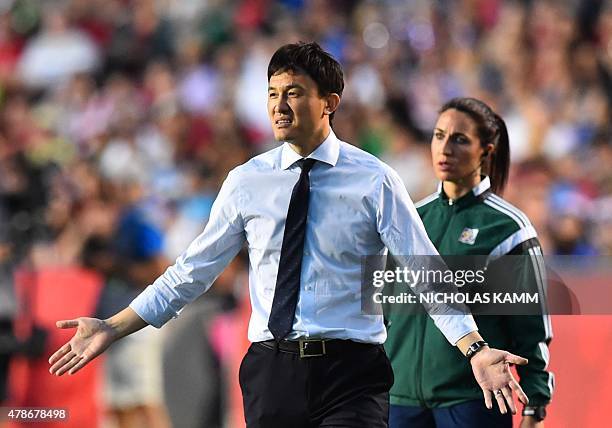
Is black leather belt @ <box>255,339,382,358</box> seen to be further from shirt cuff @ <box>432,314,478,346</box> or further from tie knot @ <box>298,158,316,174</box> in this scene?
tie knot @ <box>298,158,316,174</box>

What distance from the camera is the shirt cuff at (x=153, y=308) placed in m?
4.49

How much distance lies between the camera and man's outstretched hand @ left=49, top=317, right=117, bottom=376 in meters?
4.36

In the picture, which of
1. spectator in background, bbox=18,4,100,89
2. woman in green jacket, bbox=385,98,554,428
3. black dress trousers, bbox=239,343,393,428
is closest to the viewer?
black dress trousers, bbox=239,343,393,428

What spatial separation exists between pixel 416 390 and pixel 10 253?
13.2ft

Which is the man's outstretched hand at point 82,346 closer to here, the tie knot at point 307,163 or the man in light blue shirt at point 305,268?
the man in light blue shirt at point 305,268

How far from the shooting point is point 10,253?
27.4ft

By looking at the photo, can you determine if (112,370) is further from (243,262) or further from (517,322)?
(517,322)

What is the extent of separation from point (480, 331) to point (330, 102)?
3.88 feet

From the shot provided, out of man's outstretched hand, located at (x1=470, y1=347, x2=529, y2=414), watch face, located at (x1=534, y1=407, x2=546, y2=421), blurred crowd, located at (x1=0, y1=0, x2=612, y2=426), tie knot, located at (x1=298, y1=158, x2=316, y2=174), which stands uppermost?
blurred crowd, located at (x1=0, y1=0, x2=612, y2=426)

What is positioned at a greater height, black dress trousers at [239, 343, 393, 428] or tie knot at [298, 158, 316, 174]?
tie knot at [298, 158, 316, 174]

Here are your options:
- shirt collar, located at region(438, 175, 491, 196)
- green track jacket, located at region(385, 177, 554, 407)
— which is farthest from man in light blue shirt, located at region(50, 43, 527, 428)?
shirt collar, located at region(438, 175, 491, 196)

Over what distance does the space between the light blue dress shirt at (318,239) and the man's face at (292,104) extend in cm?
12

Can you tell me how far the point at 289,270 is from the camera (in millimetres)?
4375

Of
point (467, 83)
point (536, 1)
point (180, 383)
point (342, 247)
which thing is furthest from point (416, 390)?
point (536, 1)
